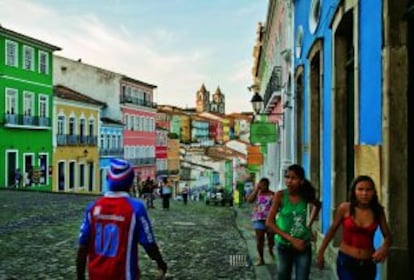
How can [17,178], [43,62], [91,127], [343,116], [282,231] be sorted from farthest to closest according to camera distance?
[91,127], [43,62], [17,178], [343,116], [282,231]

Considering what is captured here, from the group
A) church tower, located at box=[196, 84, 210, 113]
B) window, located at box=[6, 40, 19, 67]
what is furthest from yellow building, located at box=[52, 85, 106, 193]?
church tower, located at box=[196, 84, 210, 113]

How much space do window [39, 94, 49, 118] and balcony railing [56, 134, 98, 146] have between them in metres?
2.17

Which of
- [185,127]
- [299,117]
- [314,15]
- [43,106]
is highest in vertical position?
[185,127]

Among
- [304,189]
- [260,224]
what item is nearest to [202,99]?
[260,224]

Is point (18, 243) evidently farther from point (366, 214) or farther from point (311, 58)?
point (366, 214)

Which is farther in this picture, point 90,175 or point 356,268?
point 90,175

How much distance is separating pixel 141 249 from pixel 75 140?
3358cm

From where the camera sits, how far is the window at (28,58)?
3609cm

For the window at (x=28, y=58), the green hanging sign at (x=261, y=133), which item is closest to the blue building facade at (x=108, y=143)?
the window at (x=28, y=58)

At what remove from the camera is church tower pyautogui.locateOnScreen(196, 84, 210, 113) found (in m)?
153

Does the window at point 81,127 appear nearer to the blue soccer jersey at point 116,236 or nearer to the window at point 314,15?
the window at point 314,15

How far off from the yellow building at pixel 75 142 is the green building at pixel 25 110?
1.14 meters

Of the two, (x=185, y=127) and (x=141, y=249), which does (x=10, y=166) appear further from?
(x=185, y=127)

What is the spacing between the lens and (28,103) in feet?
121
